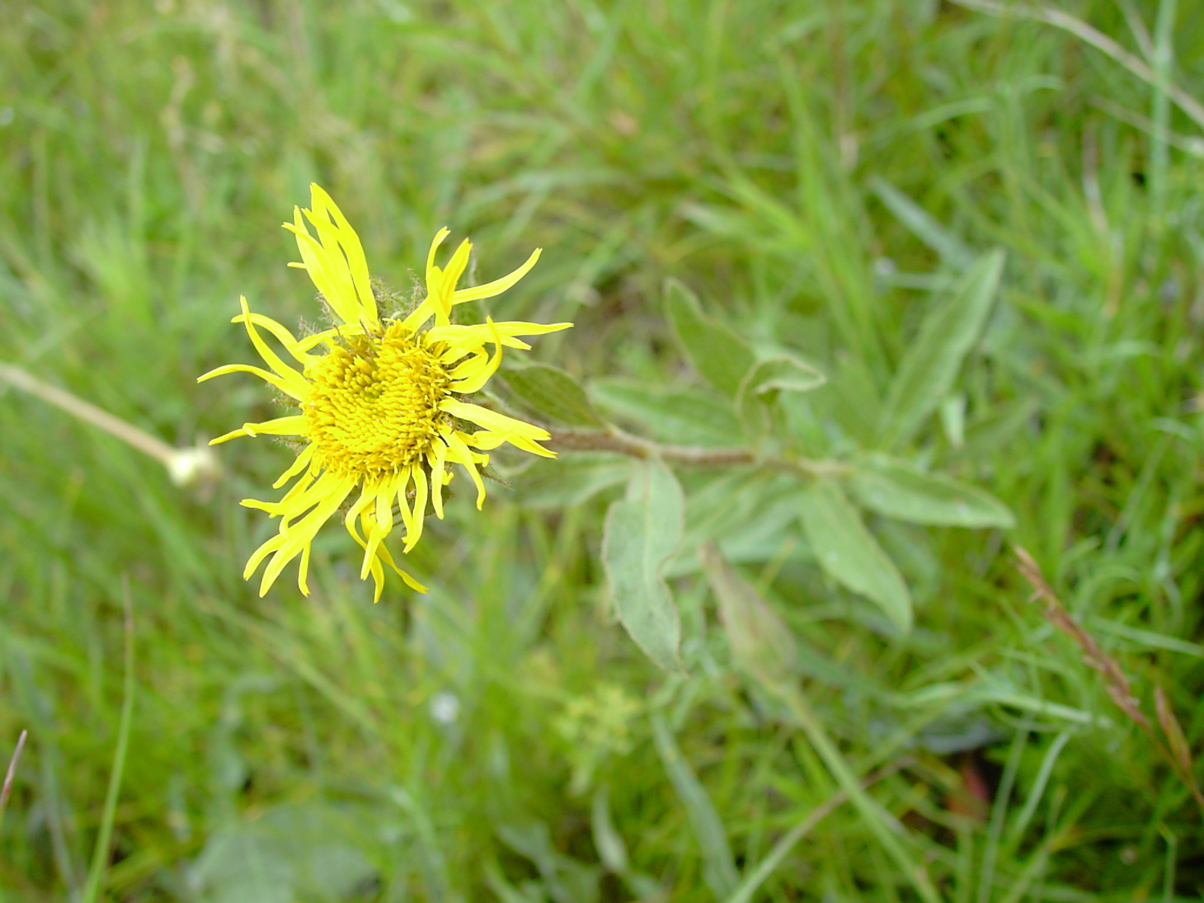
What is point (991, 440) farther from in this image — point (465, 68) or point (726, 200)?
point (465, 68)

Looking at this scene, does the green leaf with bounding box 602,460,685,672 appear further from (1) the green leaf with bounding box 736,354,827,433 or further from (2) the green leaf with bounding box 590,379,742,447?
(2) the green leaf with bounding box 590,379,742,447

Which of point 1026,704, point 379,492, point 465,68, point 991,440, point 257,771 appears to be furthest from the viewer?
point 465,68

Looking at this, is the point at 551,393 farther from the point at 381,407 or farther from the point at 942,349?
the point at 942,349

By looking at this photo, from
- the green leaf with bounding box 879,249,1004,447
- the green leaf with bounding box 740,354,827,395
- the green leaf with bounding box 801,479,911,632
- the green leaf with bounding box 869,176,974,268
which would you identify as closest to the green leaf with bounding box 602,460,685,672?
the green leaf with bounding box 740,354,827,395

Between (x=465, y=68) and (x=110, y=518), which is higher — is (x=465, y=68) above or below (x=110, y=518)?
above

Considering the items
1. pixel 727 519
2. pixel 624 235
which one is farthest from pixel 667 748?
pixel 624 235

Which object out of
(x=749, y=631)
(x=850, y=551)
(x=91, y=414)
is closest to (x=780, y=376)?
(x=850, y=551)
